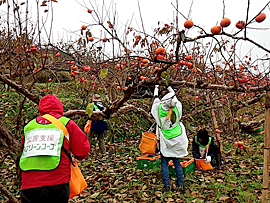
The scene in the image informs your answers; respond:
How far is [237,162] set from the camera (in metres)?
4.88

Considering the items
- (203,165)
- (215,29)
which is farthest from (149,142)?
(215,29)

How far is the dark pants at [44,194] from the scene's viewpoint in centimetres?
204

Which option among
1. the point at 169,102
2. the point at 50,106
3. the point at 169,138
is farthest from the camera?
the point at 169,138

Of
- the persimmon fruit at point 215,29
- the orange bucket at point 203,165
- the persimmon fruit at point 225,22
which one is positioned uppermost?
the persimmon fruit at point 225,22

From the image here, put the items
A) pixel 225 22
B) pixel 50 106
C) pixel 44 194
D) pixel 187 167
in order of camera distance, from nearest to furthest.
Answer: pixel 225 22
pixel 44 194
pixel 50 106
pixel 187 167

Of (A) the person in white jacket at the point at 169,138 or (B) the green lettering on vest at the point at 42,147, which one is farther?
(A) the person in white jacket at the point at 169,138

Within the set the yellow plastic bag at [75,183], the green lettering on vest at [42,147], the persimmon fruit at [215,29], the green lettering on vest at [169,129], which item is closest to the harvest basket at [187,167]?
the green lettering on vest at [169,129]

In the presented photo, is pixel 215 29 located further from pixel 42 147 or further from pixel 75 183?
pixel 75 183

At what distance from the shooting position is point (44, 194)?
2.04m

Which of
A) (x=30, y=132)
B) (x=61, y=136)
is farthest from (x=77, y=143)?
(x=30, y=132)

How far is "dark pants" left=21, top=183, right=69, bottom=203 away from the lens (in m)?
2.04

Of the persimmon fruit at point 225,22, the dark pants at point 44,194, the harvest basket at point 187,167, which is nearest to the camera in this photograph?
the persimmon fruit at point 225,22

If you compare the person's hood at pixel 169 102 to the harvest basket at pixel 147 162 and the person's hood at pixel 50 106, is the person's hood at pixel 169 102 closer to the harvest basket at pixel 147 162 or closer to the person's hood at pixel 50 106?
the harvest basket at pixel 147 162

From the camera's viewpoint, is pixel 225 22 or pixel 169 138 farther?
pixel 169 138
